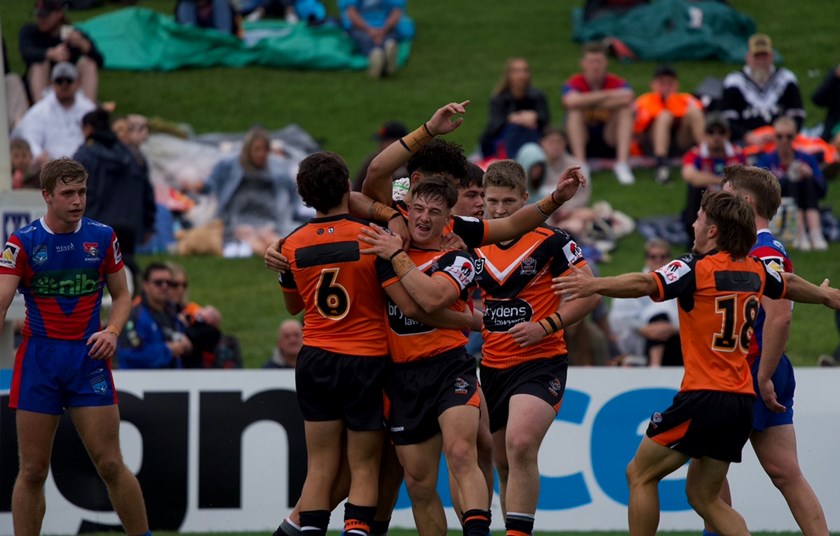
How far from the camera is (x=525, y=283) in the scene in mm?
7680

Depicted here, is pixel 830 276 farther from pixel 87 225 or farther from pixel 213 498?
pixel 87 225

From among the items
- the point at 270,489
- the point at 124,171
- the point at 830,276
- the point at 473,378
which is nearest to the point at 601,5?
the point at 830,276

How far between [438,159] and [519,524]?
207cm

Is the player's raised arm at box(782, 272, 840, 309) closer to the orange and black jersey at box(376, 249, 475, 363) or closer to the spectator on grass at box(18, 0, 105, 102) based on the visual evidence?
the orange and black jersey at box(376, 249, 475, 363)

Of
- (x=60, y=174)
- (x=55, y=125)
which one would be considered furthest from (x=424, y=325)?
(x=55, y=125)

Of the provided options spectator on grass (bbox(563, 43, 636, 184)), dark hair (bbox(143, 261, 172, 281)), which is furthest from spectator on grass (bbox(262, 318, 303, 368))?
spectator on grass (bbox(563, 43, 636, 184))

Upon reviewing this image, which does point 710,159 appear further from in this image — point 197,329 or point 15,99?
point 15,99

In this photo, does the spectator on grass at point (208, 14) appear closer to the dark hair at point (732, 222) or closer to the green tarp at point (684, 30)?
the green tarp at point (684, 30)

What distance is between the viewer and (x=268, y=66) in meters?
22.6

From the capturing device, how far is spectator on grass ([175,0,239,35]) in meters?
21.1

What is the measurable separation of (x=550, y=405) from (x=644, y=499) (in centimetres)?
76

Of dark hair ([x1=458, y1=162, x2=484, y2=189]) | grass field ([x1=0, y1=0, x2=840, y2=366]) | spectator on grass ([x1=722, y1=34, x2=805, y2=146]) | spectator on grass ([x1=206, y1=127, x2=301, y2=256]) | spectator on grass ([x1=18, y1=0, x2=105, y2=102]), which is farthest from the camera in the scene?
spectator on grass ([x1=18, y1=0, x2=105, y2=102])

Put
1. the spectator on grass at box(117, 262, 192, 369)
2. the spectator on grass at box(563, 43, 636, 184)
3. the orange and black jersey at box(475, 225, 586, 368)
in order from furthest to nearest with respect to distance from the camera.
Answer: the spectator on grass at box(563, 43, 636, 184) < the spectator on grass at box(117, 262, 192, 369) < the orange and black jersey at box(475, 225, 586, 368)

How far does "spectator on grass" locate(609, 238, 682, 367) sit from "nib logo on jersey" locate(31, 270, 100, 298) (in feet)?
18.2
